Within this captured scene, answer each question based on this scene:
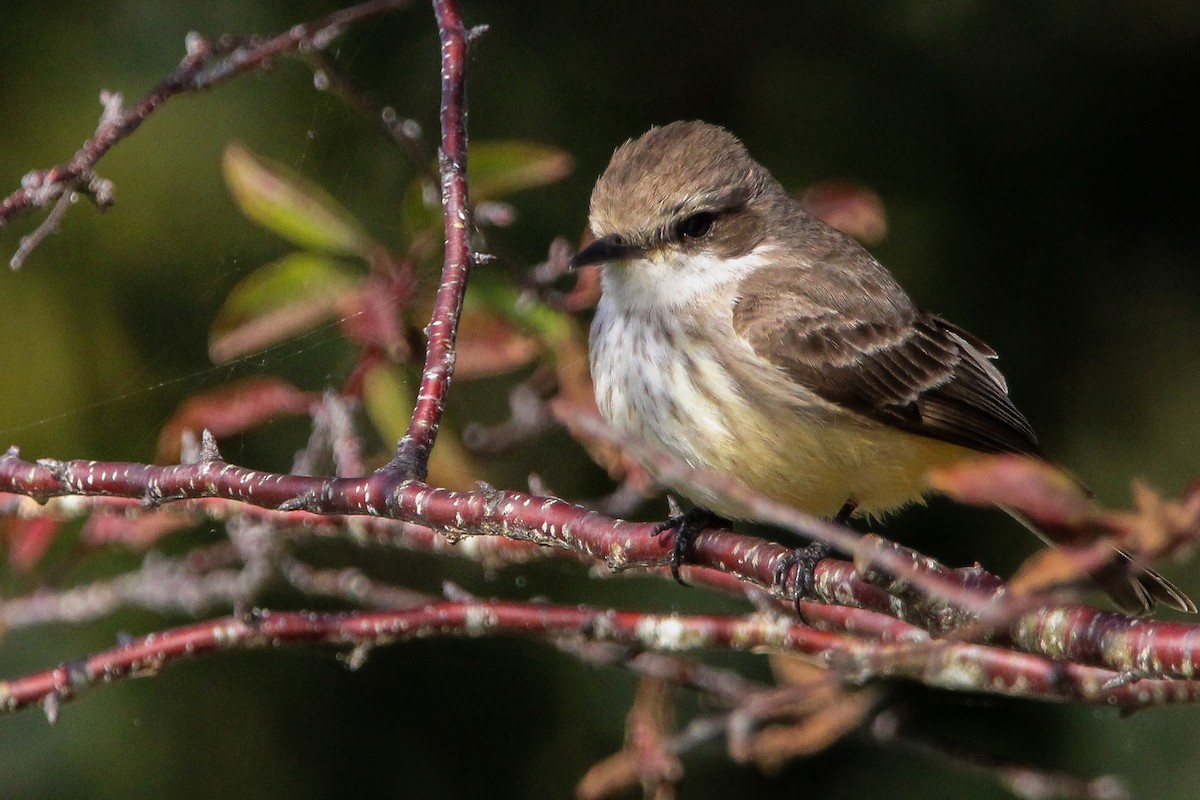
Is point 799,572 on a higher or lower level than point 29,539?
lower

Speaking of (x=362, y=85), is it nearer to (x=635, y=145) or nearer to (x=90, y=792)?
(x=635, y=145)

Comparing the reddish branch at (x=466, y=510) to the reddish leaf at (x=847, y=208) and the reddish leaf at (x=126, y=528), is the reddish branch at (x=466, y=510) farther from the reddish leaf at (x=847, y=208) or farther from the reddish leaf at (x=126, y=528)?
the reddish leaf at (x=847, y=208)

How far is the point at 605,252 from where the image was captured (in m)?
2.92

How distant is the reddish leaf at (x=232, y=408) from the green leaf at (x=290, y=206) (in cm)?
35

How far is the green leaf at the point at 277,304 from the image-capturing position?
9.44ft

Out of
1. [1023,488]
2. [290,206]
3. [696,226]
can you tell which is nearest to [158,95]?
[290,206]

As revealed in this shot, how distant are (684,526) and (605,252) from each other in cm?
65

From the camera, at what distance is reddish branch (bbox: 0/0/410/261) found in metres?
2.20

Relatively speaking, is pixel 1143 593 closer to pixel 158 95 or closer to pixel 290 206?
pixel 290 206

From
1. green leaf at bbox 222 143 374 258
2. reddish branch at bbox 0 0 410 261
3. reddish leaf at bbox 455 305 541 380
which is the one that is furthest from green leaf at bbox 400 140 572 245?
reddish branch at bbox 0 0 410 261

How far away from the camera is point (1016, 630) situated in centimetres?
168

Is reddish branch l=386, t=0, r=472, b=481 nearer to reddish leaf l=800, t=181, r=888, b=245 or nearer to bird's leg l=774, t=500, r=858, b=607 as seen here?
bird's leg l=774, t=500, r=858, b=607

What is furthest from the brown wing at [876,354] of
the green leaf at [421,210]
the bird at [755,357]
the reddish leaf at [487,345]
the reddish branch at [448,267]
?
the reddish branch at [448,267]

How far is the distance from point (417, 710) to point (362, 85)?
2153 millimetres
